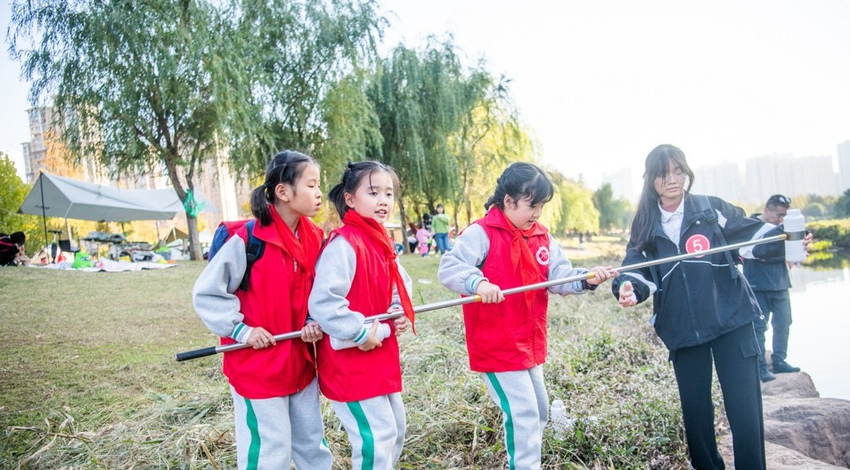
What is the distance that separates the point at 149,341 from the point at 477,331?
3.99 meters

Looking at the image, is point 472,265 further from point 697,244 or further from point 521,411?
point 697,244

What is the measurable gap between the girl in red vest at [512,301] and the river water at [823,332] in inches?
174

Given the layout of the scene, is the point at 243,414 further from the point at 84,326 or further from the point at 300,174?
the point at 84,326

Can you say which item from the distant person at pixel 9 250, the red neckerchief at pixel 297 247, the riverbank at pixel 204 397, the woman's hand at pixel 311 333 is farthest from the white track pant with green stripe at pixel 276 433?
the distant person at pixel 9 250

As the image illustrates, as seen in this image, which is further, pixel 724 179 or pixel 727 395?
pixel 724 179

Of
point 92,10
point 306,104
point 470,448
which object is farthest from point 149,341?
point 306,104

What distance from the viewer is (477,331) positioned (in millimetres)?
2527

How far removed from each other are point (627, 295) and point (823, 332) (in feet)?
23.3

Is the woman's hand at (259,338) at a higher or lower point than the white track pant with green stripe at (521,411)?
higher

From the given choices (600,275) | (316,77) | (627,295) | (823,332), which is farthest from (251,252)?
(316,77)

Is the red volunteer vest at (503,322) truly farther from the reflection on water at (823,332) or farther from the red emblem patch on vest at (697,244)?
the reflection on water at (823,332)

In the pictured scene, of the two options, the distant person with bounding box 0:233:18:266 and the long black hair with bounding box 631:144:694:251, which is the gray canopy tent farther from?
the long black hair with bounding box 631:144:694:251

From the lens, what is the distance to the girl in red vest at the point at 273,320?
2076mm

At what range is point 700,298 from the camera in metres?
2.51
